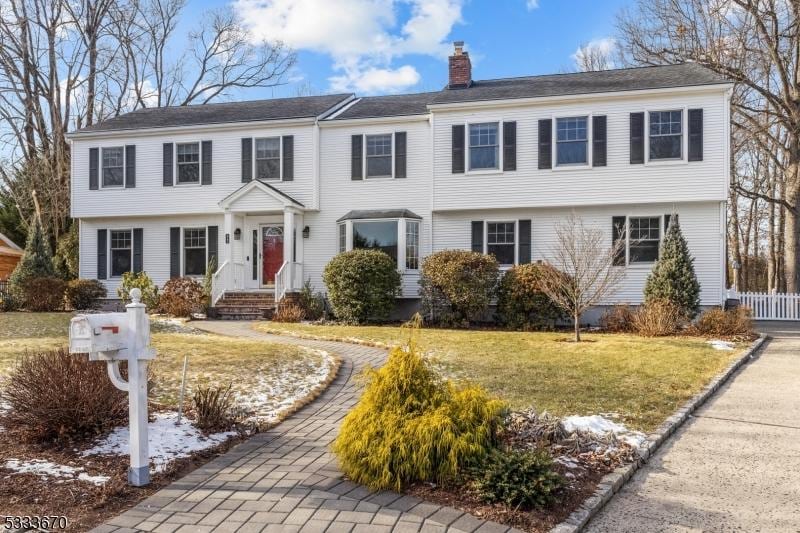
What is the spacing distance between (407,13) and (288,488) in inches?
726

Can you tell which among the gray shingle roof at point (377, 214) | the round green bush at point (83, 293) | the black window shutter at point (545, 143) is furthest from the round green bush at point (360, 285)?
the round green bush at point (83, 293)

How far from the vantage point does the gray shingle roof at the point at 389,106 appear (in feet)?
59.6

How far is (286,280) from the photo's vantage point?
58.2ft

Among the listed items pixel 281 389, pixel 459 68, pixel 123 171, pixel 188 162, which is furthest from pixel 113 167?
pixel 281 389

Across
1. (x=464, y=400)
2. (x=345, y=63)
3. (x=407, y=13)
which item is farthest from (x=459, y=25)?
(x=464, y=400)

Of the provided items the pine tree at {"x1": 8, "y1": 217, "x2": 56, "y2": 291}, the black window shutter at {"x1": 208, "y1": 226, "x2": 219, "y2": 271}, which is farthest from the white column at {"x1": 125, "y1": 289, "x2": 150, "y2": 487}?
the pine tree at {"x1": 8, "y1": 217, "x2": 56, "y2": 291}

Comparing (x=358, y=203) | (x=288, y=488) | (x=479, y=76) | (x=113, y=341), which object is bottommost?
(x=288, y=488)

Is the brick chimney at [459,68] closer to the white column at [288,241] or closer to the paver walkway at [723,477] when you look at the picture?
the white column at [288,241]

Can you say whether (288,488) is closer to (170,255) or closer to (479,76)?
(170,255)

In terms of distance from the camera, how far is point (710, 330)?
43.7 feet

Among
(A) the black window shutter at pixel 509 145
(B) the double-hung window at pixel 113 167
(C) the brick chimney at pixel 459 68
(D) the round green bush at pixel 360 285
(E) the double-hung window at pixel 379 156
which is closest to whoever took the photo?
(D) the round green bush at pixel 360 285

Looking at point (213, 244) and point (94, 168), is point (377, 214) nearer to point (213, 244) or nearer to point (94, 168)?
point (213, 244)

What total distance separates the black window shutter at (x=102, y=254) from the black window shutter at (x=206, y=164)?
13.9ft

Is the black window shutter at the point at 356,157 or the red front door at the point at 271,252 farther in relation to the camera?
the red front door at the point at 271,252
